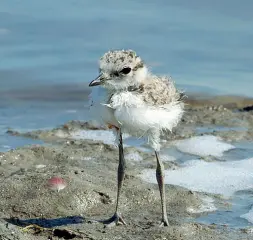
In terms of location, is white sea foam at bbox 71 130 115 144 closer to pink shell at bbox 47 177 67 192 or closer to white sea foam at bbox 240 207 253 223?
pink shell at bbox 47 177 67 192

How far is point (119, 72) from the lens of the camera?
17.1 ft

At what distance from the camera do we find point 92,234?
204 inches

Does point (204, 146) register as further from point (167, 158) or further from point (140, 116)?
point (140, 116)

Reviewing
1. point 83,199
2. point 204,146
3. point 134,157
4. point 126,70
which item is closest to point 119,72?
point 126,70

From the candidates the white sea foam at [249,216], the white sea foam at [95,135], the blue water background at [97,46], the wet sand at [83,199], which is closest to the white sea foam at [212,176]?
the wet sand at [83,199]

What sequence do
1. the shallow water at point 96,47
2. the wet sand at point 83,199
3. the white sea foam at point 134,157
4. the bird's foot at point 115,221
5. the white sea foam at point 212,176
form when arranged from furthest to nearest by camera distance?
the shallow water at point 96,47 < the white sea foam at point 134,157 < the white sea foam at point 212,176 < the bird's foot at point 115,221 < the wet sand at point 83,199

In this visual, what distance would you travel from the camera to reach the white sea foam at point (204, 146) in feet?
25.0

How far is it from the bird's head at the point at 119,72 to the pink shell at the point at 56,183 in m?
1.11

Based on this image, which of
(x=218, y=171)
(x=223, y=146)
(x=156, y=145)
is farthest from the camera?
(x=223, y=146)

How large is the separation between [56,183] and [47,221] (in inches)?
18.6

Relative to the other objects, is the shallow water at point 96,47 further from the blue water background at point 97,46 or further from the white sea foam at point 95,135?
the white sea foam at point 95,135

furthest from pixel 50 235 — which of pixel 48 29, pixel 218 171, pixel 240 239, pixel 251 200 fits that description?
pixel 48 29

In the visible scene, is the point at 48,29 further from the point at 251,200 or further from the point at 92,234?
the point at 92,234

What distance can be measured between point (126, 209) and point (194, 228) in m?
0.71
